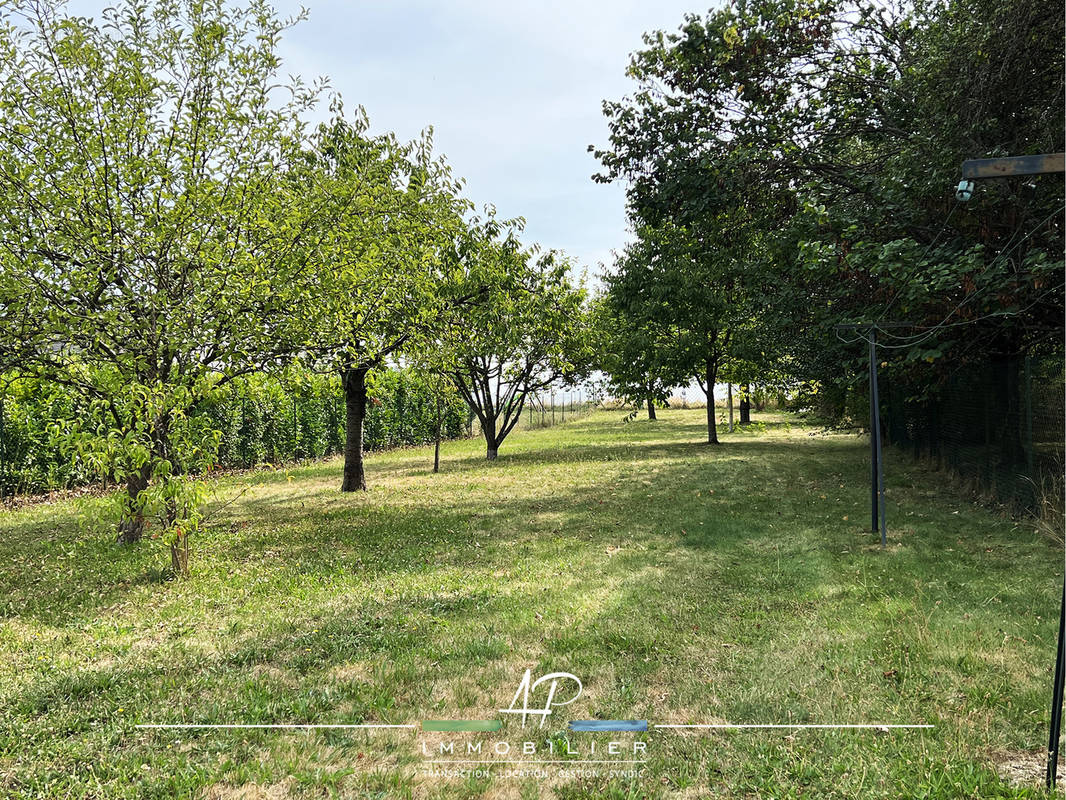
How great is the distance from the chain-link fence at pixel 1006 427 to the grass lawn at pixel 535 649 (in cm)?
66

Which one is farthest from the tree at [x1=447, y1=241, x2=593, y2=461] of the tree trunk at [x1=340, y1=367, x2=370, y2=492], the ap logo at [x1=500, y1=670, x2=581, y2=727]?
the ap logo at [x1=500, y1=670, x2=581, y2=727]

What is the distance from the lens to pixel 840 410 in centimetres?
1717

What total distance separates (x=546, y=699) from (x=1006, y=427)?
810 cm

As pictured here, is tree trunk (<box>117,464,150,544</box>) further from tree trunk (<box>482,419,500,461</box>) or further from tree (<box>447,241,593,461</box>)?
tree trunk (<box>482,419,500,461</box>)

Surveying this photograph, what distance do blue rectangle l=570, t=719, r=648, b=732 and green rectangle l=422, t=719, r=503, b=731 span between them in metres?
0.42

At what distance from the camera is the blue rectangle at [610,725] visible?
3.15 metres

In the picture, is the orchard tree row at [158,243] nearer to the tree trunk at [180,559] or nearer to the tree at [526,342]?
the tree trunk at [180,559]

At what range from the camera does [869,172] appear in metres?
9.27

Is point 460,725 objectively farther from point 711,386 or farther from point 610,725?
point 711,386

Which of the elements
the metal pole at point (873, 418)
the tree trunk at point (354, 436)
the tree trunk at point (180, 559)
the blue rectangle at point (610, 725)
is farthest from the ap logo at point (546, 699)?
the tree trunk at point (354, 436)

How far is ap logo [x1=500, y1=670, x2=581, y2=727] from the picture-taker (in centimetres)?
335

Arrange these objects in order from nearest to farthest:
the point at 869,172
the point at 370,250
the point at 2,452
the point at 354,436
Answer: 1. the point at 370,250
2. the point at 869,172
3. the point at 2,452
4. the point at 354,436

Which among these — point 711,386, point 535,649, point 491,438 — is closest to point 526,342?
point 491,438

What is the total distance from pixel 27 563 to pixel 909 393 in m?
15.5
